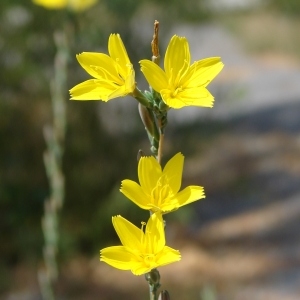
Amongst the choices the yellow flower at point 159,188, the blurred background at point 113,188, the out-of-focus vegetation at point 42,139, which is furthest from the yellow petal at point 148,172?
the out-of-focus vegetation at point 42,139

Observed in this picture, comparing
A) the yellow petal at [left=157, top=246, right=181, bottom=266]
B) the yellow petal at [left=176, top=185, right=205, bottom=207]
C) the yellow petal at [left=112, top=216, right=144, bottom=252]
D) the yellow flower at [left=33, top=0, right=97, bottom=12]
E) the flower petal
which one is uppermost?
the yellow flower at [left=33, top=0, right=97, bottom=12]

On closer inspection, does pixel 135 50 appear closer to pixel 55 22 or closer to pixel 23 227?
pixel 55 22

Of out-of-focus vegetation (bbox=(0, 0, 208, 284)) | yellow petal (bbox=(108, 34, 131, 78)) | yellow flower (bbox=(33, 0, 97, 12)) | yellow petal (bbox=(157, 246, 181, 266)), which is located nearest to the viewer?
yellow petal (bbox=(157, 246, 181, 266))

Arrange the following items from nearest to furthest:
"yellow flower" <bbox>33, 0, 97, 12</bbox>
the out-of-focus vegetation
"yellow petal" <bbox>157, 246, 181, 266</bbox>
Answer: "yellow petal" <bbox>157, 246, 181, 266</bbox> → "yellow flower" <bbox>33, 0, 97, 12</bbox> → the out-of-focus vegetation

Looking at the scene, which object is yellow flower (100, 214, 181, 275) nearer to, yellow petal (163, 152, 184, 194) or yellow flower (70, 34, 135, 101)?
yellow petal (163, 152, 184, 194)

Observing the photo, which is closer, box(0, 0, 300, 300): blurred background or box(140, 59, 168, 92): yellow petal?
box(140, 59, 168, 92): yellow petal

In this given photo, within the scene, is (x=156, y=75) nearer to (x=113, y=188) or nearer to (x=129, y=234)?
(x=129, y=234)

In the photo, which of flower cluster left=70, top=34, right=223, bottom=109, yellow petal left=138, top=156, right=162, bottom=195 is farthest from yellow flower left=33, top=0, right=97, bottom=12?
yellow petal left=138, top=156, right=162, bottom=195

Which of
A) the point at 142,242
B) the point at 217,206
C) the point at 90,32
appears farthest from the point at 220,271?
the point at 142,242

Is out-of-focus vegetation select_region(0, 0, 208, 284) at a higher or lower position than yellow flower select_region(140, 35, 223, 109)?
higher
